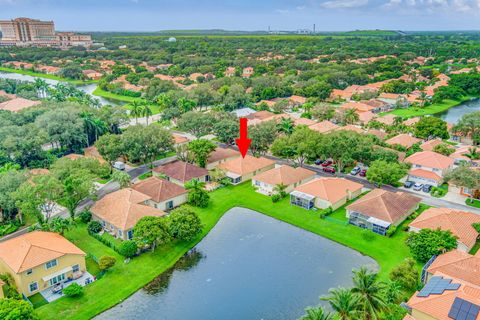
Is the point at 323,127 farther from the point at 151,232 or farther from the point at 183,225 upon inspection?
the point at 151,232

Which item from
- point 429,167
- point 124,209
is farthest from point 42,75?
point 429,167

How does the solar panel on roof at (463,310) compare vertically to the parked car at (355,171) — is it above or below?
above

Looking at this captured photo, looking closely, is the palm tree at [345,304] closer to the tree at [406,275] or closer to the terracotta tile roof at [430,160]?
the tree at [406,275]

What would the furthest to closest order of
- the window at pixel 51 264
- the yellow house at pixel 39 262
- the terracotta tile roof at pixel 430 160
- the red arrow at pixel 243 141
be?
the red arrow at pixel 243 141 → the terracotta tile roof at pixel 430 160 → the window at pixel 51 264 → the yellow house at pixel 39 262

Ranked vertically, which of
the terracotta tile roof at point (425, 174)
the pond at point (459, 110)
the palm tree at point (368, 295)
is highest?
the palm tree at point (368, 295)

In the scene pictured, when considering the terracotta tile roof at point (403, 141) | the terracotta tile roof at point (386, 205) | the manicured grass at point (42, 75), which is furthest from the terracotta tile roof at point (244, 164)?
A: the manicured grass at point (42, 75)

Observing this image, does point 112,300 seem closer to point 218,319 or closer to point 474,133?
point 218,319

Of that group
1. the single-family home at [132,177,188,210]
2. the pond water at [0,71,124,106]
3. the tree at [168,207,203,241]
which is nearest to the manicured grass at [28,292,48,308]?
the tree at [168,207,203,241]

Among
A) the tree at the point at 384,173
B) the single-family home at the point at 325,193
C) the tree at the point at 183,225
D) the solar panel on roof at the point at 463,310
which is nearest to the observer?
the solar panel on roof at the point at 463,310
